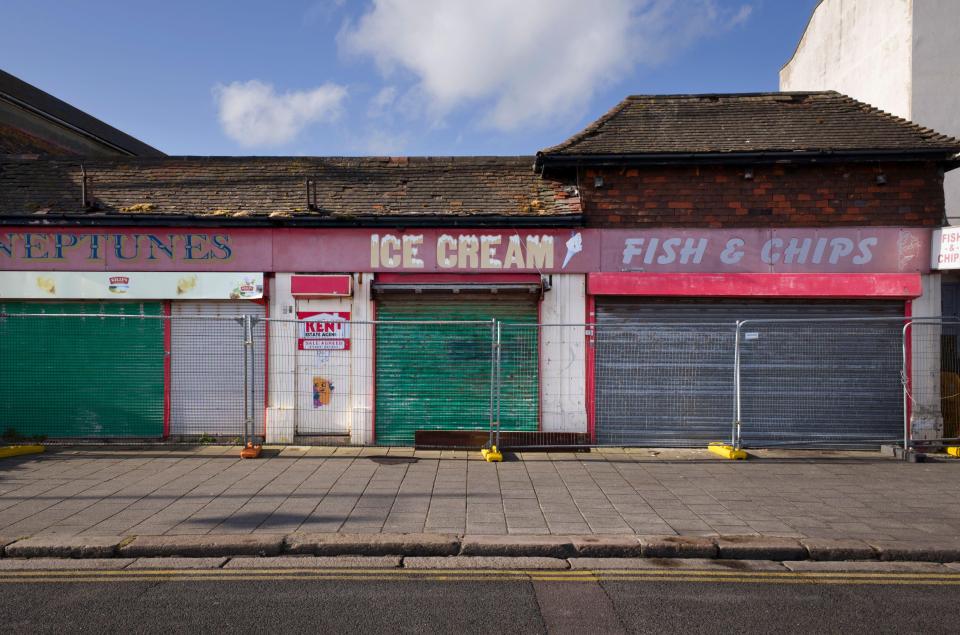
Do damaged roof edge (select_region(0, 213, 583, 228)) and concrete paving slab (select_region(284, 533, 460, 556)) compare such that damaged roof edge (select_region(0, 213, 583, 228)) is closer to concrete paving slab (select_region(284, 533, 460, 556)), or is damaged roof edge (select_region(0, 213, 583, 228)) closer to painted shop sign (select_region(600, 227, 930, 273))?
painted shop sign (select_region(600, 227, 930, 273))

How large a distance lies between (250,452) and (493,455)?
11.5 feet

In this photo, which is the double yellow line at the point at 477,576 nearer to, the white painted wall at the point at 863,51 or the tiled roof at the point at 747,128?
the tiled roof at the point at 747,128

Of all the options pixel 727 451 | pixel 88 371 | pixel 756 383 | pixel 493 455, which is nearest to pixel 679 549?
pixel 493 455

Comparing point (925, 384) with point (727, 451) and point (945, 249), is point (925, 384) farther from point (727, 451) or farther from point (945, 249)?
point (727, 451)

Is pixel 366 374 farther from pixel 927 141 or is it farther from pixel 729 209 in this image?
pixel 927 141

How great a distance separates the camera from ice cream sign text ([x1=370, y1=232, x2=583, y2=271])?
32.6 feet

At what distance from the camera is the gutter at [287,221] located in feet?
32.2

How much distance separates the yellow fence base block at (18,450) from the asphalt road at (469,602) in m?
4.84

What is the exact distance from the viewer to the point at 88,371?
9945 mm

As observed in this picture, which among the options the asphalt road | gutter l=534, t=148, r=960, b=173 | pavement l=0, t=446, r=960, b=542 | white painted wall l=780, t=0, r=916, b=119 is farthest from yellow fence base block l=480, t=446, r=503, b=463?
white painted wall l=780, t=0, r=916, b=119

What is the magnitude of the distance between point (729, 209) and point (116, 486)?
952 centimetres

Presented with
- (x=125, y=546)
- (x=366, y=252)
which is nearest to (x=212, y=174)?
(x=366, y=252)

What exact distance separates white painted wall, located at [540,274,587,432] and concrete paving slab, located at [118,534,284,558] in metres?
5.38

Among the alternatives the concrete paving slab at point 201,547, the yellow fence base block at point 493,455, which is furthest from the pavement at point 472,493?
the concrete paving slab at point 201,547
